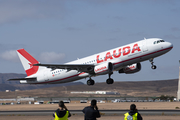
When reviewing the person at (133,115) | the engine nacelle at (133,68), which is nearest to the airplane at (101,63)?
the engine nacelle at (133,68)

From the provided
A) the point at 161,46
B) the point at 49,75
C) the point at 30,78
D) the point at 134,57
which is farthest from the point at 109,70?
the point at 30,78

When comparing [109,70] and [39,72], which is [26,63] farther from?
[109,70]

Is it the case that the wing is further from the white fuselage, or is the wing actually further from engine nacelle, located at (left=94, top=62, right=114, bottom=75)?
engine nacelle, located at (left=94, top=62, right=114, bottom=75)

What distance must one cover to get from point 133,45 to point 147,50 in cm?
265

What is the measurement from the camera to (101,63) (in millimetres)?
57594

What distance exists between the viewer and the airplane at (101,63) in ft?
171

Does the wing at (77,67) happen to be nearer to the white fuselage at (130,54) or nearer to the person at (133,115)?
the white fuselage at (130,54)

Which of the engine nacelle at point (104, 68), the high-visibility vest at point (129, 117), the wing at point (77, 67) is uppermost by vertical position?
the wing at point (77, 67)

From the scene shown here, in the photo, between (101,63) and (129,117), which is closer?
(129,117)

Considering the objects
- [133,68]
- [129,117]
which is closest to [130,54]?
[133,68]

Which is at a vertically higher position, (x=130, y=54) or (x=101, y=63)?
(x=130, y=54)

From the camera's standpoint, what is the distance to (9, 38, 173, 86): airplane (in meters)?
52.2

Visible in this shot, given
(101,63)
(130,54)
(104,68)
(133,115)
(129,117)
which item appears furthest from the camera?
(101,63)

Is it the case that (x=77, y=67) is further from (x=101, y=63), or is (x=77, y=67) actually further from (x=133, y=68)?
(x=133, y=68)
